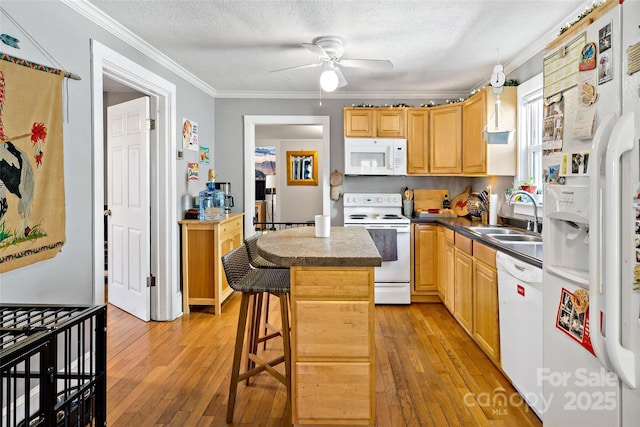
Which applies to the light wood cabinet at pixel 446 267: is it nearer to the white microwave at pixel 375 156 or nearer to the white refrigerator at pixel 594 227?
the white microwave at pixel 375 156

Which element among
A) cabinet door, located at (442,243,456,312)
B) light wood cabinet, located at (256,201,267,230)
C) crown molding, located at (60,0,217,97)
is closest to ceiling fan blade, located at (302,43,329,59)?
crown molding, located at (60,0,217,97)

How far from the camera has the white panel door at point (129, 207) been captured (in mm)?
3527

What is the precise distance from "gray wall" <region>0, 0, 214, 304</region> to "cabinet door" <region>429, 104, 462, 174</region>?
3.18m

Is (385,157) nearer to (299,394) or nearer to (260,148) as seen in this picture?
(299,394)

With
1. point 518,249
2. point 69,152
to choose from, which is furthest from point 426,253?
point 69,152

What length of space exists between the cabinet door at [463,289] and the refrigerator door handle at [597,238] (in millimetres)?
1851

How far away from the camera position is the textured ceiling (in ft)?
8.07

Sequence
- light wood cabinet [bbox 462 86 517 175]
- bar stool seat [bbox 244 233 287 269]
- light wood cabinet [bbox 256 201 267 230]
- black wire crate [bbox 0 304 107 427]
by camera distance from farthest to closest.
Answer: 1. light wood cabinet [bbox 256 201 267 230]
2. light wood cabinet [bbox 462 86 517 175]
3. bar stool seat [bbox 244 233 287 269]
4. black wire crate [bbox 0 304 107 427]

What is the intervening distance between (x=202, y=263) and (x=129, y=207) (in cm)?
86

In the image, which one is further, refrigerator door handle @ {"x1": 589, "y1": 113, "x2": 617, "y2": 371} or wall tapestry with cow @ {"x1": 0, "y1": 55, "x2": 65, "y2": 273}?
wall tapestry with cow @ {"x1": 0, "y1": 55, "x2": 65, "y2": 273}

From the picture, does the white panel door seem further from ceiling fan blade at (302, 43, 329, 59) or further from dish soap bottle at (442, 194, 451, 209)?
dish soap bottle at (442, 194, 451, 209)

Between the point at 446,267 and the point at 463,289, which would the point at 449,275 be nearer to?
the point at 446,267

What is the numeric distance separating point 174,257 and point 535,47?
11.7ft

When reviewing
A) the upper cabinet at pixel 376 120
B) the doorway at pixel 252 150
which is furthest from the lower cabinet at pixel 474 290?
the doorway at pixel 252 150
